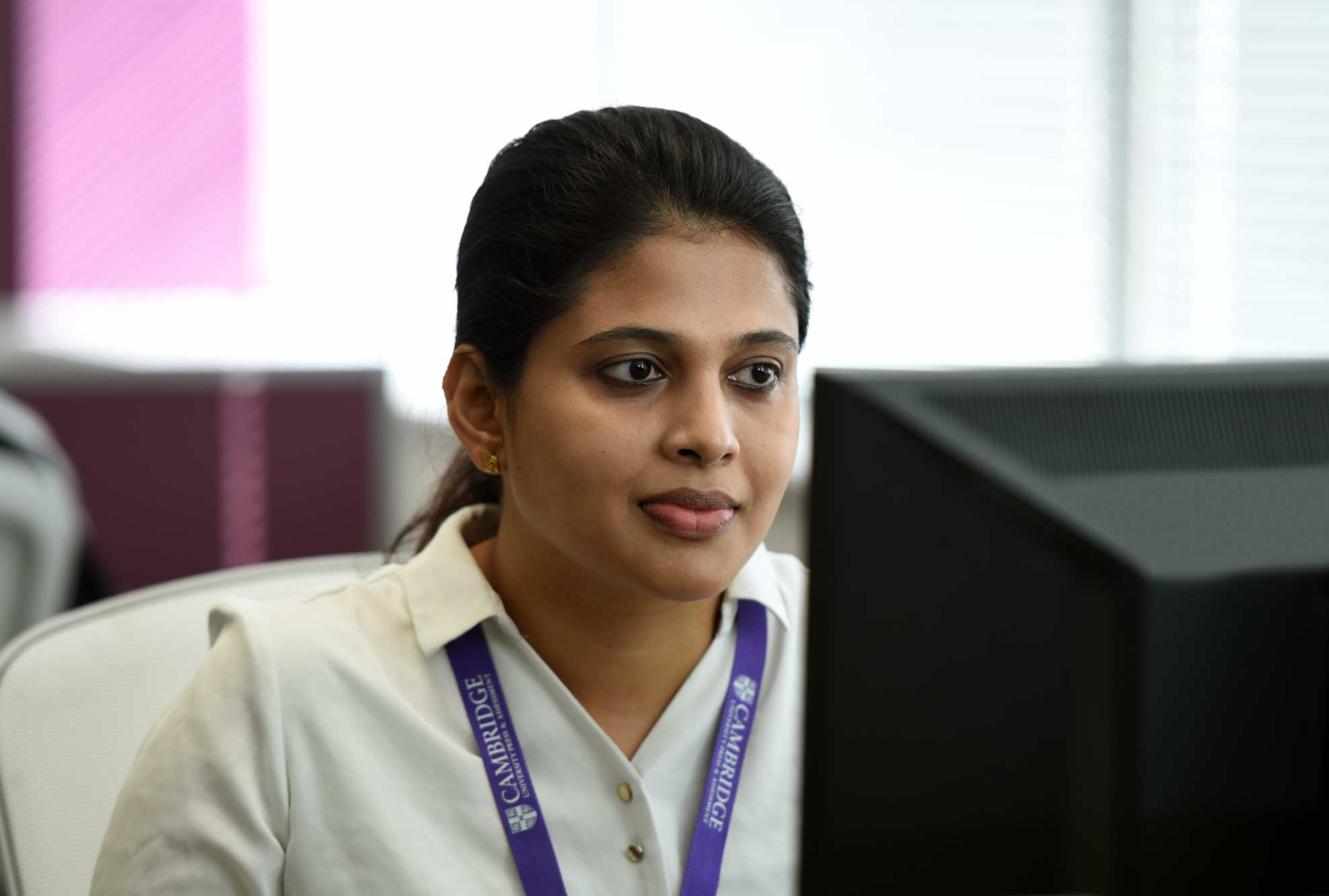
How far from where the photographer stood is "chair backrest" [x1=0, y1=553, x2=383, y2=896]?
49.6 inches

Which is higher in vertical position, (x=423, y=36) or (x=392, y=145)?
(x=423, y=36)

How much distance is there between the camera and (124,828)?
1.14 metres

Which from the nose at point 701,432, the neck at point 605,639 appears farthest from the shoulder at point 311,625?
the nose at point 701,432

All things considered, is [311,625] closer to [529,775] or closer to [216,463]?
[529,775]

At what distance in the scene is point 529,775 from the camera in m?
1.19

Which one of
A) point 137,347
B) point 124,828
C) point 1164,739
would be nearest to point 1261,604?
point 1164,739

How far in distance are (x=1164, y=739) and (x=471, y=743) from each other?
651 mm

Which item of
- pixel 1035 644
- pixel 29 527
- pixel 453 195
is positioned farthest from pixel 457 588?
pixel 453 195

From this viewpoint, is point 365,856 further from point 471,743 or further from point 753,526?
point 753,526

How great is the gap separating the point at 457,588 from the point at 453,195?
116 inches

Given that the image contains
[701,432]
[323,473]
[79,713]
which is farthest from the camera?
[323,473]

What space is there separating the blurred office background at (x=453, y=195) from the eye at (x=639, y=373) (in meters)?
2.12

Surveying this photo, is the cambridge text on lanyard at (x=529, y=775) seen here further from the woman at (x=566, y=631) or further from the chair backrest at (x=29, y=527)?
the chair backrest at (x=29, y=527)

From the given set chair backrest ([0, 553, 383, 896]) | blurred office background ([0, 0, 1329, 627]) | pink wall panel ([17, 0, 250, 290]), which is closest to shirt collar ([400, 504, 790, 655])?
chair backrest ([0, 553, 383, 896])
